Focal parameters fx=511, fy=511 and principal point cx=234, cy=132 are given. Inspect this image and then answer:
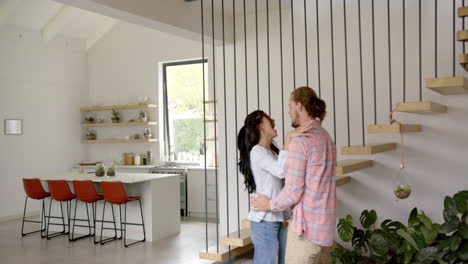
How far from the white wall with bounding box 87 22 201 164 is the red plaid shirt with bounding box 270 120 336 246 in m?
7.07

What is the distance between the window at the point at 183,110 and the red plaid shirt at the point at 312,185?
6912mm

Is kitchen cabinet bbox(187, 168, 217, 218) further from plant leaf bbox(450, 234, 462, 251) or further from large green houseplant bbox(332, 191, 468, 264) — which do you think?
plant leaf bbox(450, 234, 462, 251)

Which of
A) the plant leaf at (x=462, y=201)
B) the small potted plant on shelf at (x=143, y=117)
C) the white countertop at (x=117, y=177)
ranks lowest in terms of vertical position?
the white countertop at (x=117, y=177)

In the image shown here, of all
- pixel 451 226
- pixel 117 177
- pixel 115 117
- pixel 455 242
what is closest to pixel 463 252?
pixel 455 242

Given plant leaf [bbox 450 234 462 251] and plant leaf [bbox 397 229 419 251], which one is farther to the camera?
plant leaf [bbox 397 229 419 251]

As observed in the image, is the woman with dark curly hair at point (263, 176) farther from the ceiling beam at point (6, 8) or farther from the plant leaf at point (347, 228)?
the ceiling beam at point (6, 8)

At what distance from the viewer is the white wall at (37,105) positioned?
30.8 feet

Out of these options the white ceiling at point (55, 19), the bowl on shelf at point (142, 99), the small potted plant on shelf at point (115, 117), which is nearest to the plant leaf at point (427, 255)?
the bowl on shelf at point (142, 99)

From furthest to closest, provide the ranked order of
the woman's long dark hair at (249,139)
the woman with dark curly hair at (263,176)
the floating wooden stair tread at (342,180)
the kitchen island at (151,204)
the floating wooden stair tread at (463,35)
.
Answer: the kitchen island at (151,204) < the floating wooden stair tread at (342,180) < the floating wooden stair tread at (463,35) < the woman's long dark hair at (249,139) < the woman with dark curly hair at (263,176)

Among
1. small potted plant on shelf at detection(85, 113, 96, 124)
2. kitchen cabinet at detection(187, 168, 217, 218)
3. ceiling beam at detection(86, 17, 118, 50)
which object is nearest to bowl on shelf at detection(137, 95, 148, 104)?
small potted plant on shelf at detection(85, 113, 96, 124)

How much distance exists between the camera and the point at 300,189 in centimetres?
288

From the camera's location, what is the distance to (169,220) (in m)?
7.74

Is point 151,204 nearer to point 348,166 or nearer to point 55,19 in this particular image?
point 348,166

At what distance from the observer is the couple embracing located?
113 inches
